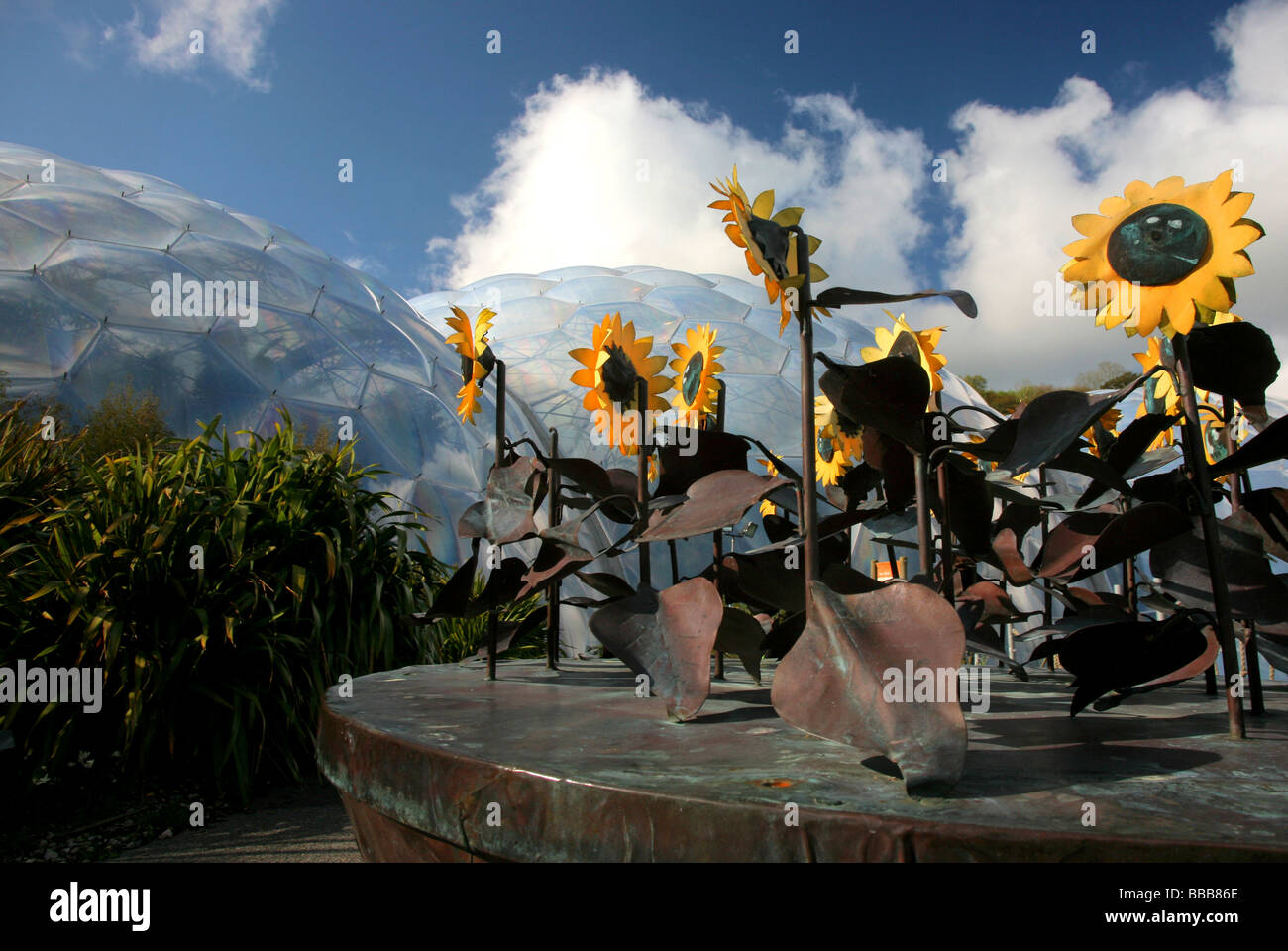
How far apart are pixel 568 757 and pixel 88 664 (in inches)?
133

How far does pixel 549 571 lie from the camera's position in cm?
89

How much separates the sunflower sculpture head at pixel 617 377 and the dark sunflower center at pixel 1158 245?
0.52m

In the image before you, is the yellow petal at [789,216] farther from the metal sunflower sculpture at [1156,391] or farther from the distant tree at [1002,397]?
the distant tree at [1002,397]

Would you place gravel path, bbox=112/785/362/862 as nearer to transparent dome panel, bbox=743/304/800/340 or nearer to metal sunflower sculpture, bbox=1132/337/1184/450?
metal sunflower sculpture, bbox=1132/337/1184/450

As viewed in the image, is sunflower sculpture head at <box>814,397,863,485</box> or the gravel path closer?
sunflower sculpture head at <box>814,397,863,485</box>

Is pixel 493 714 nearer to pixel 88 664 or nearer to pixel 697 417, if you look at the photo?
pixel 697 417

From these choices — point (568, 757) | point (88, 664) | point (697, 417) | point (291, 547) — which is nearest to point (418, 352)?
point (291, 547)

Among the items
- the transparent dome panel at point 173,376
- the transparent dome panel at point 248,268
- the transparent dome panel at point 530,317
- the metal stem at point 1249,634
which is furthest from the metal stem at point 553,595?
the transparent dome panel at point 530,317

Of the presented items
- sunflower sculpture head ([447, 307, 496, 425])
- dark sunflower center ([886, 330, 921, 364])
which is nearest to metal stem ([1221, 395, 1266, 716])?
dark sunflower center ([886, 330, 921, 364])

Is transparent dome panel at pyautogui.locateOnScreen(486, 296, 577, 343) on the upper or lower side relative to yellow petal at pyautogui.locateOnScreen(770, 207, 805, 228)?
upper

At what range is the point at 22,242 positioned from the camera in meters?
6.00

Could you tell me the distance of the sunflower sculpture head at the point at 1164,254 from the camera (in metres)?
0.71

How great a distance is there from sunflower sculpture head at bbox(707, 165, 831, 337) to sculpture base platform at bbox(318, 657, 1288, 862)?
38cm

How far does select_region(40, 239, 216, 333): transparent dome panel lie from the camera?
19.4 ft
